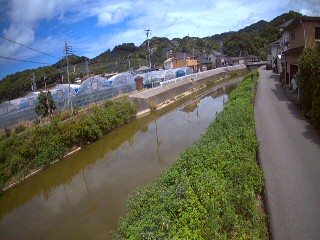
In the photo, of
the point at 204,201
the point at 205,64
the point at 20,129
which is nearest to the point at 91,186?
the point at 204,201

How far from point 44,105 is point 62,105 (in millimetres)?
2838

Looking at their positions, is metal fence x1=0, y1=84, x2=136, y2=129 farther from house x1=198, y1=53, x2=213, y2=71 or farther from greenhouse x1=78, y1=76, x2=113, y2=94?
house x1=198, y1=53, x2=213, y2=71

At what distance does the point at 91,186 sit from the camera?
13.6 meters

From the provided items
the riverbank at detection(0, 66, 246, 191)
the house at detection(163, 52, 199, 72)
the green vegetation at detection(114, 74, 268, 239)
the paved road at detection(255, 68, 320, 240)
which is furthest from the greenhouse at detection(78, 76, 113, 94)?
the house at detection(163, 52, 199, 72)

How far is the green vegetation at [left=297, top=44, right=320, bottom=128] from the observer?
41.1 feet

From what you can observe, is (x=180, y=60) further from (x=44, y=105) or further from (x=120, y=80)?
(x=44, y=105)

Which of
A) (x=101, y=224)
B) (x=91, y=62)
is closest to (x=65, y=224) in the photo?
(x=101, y=224)

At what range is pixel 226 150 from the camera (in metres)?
9.09

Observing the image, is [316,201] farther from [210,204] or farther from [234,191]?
[210,204]

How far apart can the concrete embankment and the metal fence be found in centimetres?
255

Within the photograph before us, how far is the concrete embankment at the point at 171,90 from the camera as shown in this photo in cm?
3017

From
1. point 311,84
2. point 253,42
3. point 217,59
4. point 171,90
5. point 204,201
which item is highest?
point 253,42

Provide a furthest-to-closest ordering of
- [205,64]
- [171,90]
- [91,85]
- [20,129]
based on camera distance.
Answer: [205,64]
[171,90]
[91,85]
[20,129]

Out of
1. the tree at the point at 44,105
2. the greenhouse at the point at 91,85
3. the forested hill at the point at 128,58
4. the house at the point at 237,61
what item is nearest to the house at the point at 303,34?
the tree at the point at 44,105
